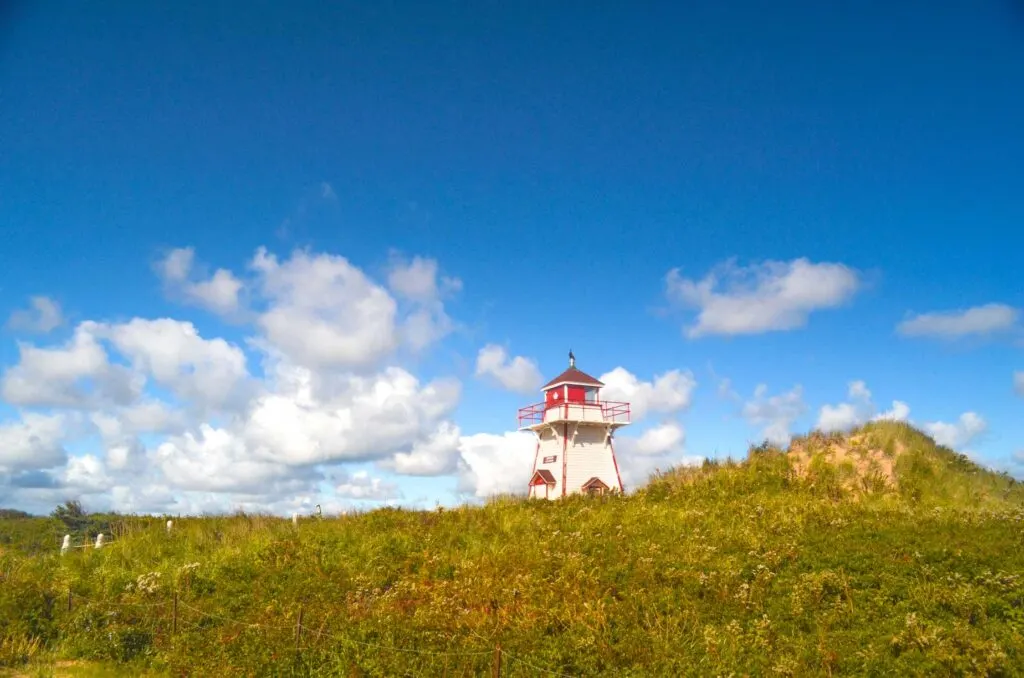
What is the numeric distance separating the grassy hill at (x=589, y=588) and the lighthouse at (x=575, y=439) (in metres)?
13.0

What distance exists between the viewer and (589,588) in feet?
47.0

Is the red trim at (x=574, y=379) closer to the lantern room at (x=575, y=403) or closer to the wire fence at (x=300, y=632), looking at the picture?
the lantern room at (x=575, y=403)

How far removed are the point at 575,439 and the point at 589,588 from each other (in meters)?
22.3

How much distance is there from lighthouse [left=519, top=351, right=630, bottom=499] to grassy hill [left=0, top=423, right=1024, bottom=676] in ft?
42.8

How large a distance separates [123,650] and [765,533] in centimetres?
1519

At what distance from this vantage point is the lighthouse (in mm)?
36000

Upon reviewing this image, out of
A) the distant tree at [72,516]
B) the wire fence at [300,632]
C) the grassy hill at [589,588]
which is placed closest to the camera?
the wire fence at [300,632]

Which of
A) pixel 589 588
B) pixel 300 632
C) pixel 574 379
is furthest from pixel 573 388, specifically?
pixel 300 632

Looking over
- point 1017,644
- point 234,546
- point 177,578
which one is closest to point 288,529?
point 234,546

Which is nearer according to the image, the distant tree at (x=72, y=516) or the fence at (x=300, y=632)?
the fence at (x=300, y=632)

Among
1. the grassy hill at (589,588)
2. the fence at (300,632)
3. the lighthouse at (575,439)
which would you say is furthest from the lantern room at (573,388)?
the fence at (300,632)

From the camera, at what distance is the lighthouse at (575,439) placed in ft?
118

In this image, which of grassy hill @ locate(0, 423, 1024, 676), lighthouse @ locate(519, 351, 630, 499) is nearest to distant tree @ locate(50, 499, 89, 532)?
grassy hill @ locate(0, 423, 1024, 676)

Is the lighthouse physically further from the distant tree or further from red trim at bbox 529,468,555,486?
the distant tree
